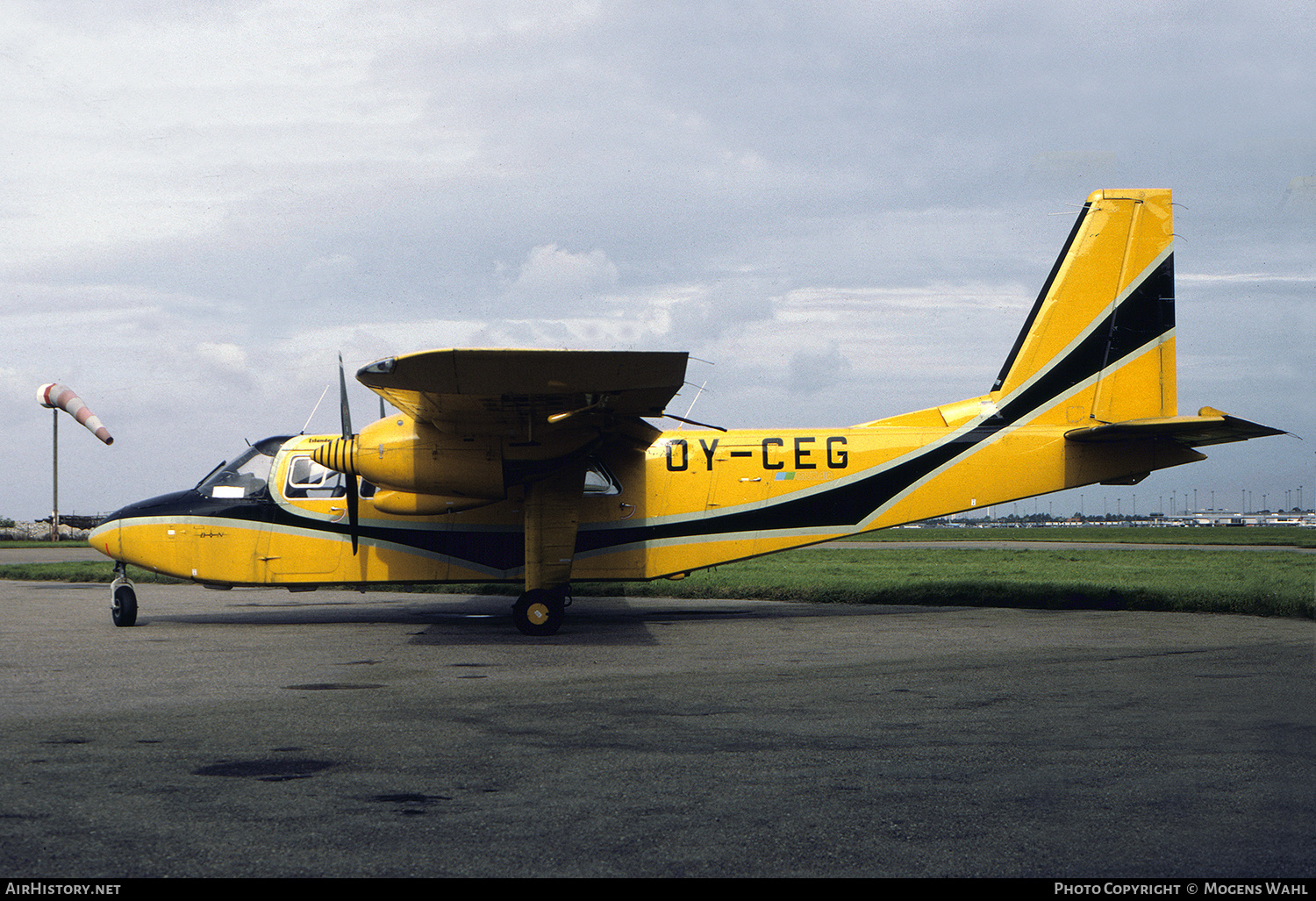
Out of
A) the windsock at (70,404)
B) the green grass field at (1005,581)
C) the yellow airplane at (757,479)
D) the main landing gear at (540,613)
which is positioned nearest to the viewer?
the main landing gear at (540,613)

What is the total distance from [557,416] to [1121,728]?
7.36 m

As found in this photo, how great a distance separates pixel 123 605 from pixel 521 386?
6.92 meters

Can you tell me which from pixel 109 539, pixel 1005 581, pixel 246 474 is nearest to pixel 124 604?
pixel 109 539

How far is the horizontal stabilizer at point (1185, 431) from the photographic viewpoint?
12602 mm

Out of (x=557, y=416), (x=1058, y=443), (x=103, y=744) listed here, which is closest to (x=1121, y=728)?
(x=103, y=744)

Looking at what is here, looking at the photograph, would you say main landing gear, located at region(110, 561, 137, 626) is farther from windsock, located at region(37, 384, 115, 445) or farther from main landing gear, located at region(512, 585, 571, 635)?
windsock, located at region(37, 384, 115, 445)

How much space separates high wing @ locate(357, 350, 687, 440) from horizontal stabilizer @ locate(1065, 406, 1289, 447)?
6.37m

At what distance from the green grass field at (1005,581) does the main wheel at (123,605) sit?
6.54 metres

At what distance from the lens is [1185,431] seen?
1302cm

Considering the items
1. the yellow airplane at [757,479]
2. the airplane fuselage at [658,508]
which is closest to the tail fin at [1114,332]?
the yellow airplane at [757,479]

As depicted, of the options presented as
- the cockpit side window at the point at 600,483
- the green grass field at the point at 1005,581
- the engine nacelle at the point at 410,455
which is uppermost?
the engine nacelle at the point at 410,455

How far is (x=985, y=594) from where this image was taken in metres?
15.6

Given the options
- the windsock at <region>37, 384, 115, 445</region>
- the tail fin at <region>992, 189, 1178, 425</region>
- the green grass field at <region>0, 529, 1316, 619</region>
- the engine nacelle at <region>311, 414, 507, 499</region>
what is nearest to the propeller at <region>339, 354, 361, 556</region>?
the engine nacelle at <region>311, 414, 507, 499</region>

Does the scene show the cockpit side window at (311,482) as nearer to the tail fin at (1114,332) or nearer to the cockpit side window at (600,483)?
the cockpit side window at (600,483)
